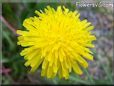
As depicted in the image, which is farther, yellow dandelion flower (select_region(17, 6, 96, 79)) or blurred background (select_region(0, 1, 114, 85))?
blurred background (select_region(0, 1, 114, 85))

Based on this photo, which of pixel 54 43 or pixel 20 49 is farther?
pixel 20 49

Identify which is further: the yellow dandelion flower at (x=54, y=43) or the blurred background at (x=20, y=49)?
the blurred background at (x=20, y=49)

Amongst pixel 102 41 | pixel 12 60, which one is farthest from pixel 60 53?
pixel 102 41

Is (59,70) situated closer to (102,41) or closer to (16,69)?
(16,69)
